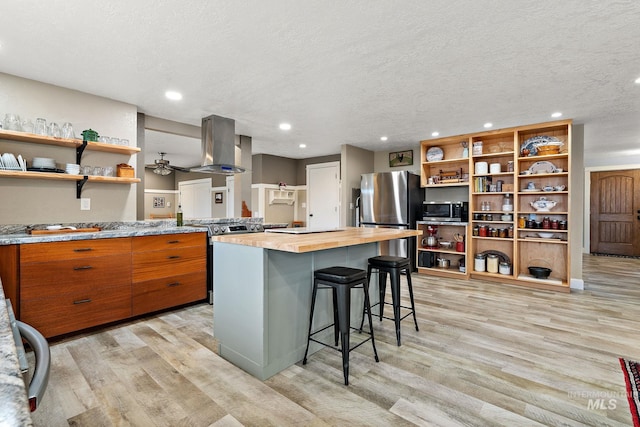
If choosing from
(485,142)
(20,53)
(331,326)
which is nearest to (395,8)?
(331,326)

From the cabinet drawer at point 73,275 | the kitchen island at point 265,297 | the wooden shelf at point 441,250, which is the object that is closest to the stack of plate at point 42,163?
the cabinet drawer at point 73,275

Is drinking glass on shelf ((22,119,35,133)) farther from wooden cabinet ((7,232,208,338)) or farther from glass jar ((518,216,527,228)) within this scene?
glass jar ((518,216,527,228))

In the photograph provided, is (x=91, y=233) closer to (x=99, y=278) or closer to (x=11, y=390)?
(x=99, y=278)

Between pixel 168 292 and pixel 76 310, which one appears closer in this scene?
pixel 76 310

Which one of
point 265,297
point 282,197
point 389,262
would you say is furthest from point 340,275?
point 282,197

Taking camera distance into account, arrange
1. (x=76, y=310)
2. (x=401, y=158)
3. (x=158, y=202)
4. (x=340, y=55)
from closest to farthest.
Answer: (x=340, y=55) → (x=76, y=310) → (x=401, y=158) → (x=158, y=202)

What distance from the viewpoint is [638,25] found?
209 centimetres

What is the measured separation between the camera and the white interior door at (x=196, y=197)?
852cm

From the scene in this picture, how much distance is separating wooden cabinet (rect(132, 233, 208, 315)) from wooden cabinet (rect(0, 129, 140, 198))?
0.82 metres

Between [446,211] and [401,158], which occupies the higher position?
[401,158]

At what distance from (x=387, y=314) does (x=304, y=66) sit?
99.5 inches

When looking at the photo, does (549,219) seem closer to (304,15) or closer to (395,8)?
(395,8)

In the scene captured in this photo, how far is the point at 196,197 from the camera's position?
881 centimetres

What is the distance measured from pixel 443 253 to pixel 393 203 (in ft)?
4.18
